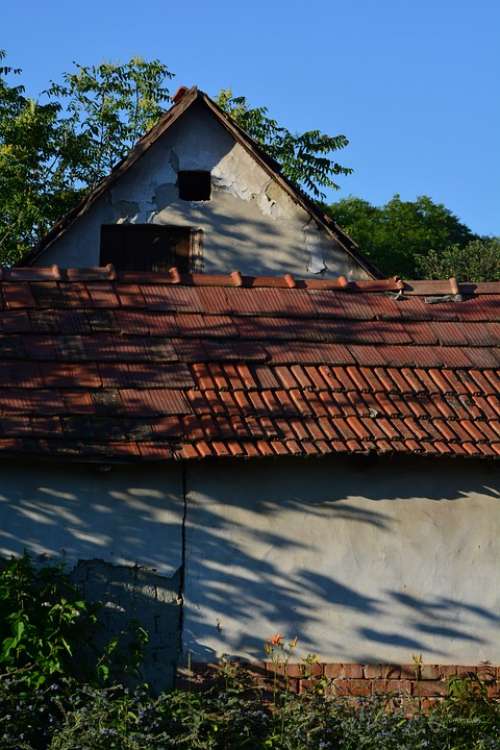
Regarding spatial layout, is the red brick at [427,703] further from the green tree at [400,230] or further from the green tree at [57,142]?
the green tree at [400,230]

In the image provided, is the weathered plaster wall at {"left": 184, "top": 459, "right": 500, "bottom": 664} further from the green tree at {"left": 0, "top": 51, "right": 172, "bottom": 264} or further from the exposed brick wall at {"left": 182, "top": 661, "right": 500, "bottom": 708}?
the green tree at {"left": 0, "top": 51, "right": 172, "bottom": 264}

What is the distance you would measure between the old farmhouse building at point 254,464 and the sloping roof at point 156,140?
5.43 meters

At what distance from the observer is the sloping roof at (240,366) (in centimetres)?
783

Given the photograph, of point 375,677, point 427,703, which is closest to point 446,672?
point 427,703

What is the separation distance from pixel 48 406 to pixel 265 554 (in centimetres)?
190

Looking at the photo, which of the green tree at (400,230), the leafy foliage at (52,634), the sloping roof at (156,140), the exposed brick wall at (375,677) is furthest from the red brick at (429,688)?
the green tree at (400,230)

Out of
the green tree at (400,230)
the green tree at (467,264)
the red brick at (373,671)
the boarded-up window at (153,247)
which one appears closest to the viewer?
the red brick at (373,671)

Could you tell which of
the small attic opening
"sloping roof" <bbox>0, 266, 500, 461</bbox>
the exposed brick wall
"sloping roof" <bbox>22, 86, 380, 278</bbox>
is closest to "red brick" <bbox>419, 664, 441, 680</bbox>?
the exposed brick wall

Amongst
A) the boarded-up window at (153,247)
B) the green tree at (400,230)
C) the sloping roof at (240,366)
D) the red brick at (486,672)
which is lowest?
the red brick at (486,672)

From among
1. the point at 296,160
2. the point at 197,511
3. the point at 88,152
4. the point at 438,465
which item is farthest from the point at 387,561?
the point at 88,152

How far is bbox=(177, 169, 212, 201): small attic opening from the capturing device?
1521 centimetres

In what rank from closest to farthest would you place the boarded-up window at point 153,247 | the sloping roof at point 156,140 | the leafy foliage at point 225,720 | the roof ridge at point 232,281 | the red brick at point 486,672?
the leafy foliage at point 225,720 → the red brick at point 486,672 → the roof ridge at point 232,281 → the sloping roof at point 156,140 → the boarded-up window at point 153,247

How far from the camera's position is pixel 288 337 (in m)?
8.95

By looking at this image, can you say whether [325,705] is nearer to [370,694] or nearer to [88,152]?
[370,694]
